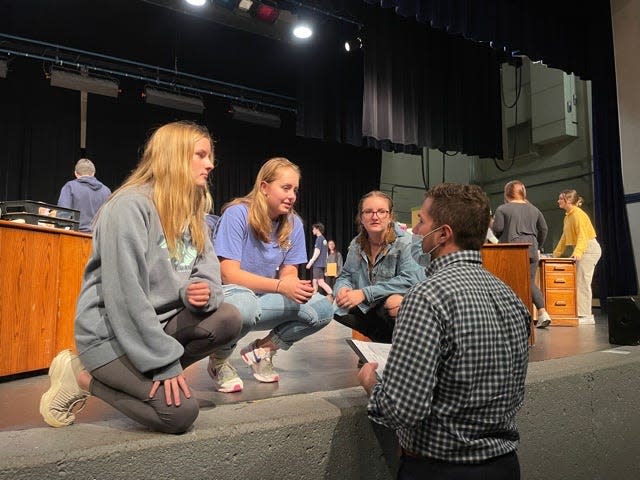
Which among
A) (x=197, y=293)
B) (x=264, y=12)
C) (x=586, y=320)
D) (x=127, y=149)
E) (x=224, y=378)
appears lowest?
(x=586, y=320)

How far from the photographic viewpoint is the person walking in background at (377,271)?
230 cm

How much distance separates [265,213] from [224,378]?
667mm

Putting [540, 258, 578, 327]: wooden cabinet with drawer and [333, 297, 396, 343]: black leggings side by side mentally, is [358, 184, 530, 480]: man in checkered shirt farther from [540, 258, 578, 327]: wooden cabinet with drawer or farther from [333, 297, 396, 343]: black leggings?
[540, 258, 578, 327]: wooden cabinet with drawer

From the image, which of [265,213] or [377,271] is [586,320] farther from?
[265,213]

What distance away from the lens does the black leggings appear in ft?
7.63

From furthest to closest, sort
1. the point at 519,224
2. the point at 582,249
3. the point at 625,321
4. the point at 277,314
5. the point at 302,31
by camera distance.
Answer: the point at 302,31, the point at 582,249, the point at 519,224, the point at 625,321, the point at 277,314

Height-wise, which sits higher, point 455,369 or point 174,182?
point 174,182

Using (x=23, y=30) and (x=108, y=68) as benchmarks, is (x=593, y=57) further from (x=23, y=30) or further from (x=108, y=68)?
(x=23, y=30)

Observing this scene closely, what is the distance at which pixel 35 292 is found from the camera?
251 cm

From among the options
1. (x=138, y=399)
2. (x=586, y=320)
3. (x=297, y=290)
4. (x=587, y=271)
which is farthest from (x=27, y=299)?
(x=587, y=271)

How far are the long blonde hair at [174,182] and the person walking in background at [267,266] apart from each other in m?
0.45

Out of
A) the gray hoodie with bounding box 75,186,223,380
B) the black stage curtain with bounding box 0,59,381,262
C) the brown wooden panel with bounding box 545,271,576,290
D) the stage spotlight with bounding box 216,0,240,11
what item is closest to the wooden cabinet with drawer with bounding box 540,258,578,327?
the brown wooden panel with bounding box 545,271,576,290

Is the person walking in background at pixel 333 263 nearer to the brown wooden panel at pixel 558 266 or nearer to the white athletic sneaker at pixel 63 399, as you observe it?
the brown wooden panel at pixel 558 266

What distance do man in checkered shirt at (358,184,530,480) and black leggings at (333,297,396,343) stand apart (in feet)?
3.73
